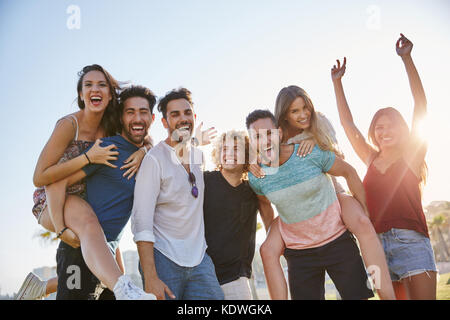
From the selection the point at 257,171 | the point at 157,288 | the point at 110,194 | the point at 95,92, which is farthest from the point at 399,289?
the point at 95,92

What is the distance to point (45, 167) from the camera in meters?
4.28

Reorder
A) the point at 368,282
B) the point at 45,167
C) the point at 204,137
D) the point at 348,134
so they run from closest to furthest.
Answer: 1. the point at 368,282
2. the point at 45,167
3. the point at 204,137
4. the point at 348,134

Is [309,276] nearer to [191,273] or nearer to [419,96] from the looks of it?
[191,273]

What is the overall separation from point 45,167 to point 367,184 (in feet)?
12.9

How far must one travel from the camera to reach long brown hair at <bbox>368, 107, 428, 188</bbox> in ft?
16.1

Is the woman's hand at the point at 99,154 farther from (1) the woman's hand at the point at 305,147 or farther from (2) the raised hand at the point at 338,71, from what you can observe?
(2) the raised hand at the point at 338,71

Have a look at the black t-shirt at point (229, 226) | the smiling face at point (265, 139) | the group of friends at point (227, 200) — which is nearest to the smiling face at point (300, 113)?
the group of friends at point (227, 200)

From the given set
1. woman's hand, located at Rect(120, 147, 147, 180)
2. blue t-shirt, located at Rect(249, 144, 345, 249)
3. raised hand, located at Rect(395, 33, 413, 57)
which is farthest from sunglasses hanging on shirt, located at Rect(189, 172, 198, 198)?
raised hand, located at Rect(395, 33, 413, 57)

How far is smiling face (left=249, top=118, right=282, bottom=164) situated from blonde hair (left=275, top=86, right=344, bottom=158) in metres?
0.15

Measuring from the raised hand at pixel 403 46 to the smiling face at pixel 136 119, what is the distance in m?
3.54

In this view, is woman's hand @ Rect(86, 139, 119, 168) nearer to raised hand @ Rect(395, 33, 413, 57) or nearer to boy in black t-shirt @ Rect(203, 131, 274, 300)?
boy in black t-shirt @ Rect(203, 131, 274, 300)

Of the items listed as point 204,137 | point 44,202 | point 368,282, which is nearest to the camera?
point 368,282

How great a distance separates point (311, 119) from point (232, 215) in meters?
1.52

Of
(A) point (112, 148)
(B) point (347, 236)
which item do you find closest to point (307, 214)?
(B) point (347, 236)
